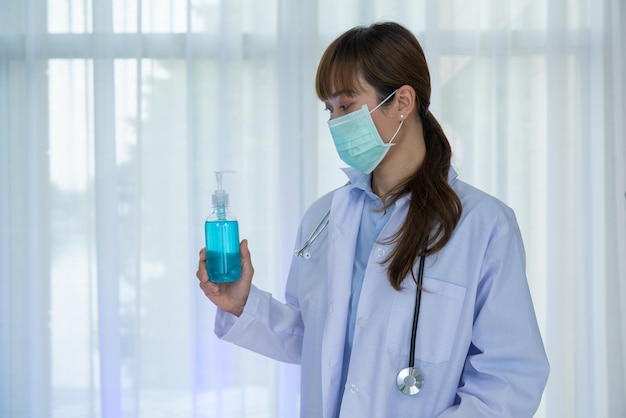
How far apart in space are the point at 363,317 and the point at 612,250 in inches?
69.0

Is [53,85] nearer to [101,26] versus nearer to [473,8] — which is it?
[101,26]

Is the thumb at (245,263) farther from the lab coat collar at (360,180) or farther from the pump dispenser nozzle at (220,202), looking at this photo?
the lab coat collar at (360,180)

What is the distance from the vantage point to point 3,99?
8.45 ft

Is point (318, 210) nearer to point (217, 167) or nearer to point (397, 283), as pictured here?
point (397, 283)

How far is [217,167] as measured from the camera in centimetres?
257

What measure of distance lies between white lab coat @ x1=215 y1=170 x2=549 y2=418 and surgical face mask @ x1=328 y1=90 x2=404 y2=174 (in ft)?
0.42

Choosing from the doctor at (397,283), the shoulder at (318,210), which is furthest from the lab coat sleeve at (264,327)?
the shoulder at (318,210)

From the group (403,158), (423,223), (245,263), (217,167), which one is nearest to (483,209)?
(423,223)

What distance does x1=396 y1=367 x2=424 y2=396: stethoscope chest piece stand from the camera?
3.88 ft

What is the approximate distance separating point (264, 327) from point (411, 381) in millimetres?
413

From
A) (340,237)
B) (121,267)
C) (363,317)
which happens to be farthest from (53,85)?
(363,317)

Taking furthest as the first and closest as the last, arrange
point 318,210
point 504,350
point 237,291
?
1. point 318,210
2. point 237,291
3. point 504,350

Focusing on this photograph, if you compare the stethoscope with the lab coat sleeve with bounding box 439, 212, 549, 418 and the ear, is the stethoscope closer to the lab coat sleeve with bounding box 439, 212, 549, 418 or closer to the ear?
the lab coat sleeve with bounding box 439, 212, 549, 418

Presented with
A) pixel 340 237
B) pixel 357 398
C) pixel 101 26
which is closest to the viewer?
pixel 357 398
